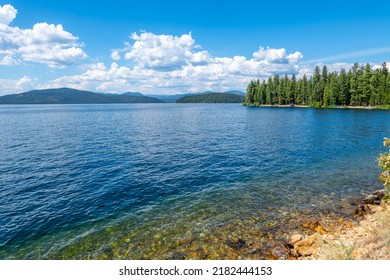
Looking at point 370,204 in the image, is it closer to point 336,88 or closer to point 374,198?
point 374,198

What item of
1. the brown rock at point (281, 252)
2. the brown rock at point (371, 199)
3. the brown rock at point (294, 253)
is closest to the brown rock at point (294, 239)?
the brown rock at point (281, 252)

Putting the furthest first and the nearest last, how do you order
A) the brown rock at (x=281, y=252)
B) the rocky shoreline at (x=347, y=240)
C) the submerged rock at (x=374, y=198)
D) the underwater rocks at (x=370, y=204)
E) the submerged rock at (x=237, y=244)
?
1. the submerged rock at (x=374, y=198)
2. the underwater rocks at (x=370, y=204)
3. the submerged rock at (x=237, y=244)
4. the brown rock at (x=281, y=252)
5. the rocky shoreline at (x=347, y=240)

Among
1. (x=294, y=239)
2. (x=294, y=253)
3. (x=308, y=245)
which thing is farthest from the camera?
(x=294, y=239)

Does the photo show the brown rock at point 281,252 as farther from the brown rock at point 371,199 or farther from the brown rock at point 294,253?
the brown rock at point 371,199

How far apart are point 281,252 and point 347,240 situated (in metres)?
4.32

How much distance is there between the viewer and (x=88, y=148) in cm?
4866

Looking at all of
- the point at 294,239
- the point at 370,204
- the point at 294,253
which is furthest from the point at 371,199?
the point at 294,253

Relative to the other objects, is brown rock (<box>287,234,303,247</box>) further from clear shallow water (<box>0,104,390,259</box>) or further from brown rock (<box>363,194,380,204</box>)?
brown rock (<box>363,194,380,204</box>)

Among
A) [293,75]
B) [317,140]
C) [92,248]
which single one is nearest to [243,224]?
[92,248]

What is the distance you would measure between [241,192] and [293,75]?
186352mm

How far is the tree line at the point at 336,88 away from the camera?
444ft

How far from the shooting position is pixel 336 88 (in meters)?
149

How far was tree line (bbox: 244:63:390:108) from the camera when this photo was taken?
13525cm
